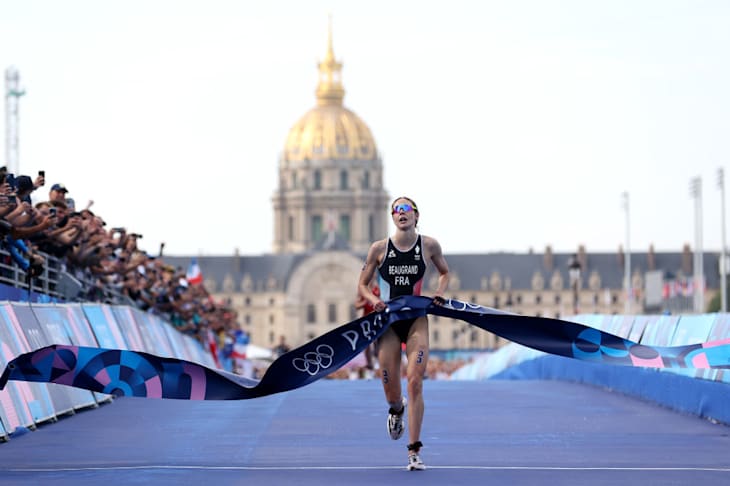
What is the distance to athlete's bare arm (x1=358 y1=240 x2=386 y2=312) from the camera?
13.2 metres

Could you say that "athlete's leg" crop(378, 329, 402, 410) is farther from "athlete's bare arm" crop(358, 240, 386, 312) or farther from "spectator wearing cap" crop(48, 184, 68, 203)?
"spectator wearing cap" crop(48, 184, 68, 203)

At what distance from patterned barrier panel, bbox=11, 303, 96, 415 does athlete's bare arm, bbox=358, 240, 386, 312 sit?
14.1ft

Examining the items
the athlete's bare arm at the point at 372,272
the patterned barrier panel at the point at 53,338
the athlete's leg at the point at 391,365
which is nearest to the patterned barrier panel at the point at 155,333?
the patterned barrier panel at the point at 53,338

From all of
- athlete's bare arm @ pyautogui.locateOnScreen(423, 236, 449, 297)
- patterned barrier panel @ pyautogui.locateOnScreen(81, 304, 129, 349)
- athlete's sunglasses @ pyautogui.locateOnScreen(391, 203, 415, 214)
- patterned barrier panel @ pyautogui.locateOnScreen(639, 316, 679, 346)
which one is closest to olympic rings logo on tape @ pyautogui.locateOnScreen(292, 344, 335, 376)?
athlete's bare arm @ pyautogui.locateOnScreen(423, 236, 449, 297)

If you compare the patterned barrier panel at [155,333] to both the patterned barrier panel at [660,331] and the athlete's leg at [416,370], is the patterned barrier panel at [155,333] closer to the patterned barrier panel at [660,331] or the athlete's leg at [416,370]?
the patterned barrier panel at [660,331]

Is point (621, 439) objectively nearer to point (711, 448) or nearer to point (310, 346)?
point (711, 448)

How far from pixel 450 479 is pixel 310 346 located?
2066mm

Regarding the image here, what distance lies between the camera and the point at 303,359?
45.0 feet

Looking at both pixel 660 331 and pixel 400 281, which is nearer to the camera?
pixel 400 281

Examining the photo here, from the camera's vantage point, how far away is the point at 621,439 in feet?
50.5

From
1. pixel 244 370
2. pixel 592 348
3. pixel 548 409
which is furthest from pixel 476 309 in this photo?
pixel 244 370

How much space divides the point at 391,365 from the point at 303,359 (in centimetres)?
76

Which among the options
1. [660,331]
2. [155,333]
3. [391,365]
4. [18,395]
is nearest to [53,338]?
[18,395]

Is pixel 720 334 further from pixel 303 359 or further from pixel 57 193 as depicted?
pixel 57 193
